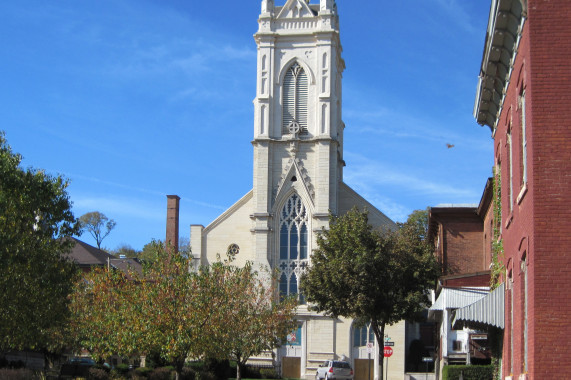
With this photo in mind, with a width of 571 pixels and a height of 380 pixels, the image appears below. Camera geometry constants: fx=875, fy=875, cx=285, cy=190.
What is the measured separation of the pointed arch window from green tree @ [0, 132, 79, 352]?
3192 cm

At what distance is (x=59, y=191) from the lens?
35.2m

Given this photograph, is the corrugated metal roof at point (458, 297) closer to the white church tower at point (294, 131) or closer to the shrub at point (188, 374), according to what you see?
the shrub at point (188, 374)

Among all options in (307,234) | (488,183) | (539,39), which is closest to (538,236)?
(539,39)

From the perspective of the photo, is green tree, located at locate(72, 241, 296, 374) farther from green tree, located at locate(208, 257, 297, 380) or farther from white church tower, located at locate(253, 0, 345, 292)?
white church tower, located at locate(253, 0, 345, 292)

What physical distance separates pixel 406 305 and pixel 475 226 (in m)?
5.11

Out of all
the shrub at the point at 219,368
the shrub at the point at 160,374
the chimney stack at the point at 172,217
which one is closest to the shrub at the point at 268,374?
the shrub at the point at 219,368

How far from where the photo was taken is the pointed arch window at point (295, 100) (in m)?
65.8

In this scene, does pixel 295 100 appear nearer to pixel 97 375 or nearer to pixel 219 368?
pixel 219 368

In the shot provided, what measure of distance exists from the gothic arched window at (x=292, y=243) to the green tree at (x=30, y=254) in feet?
97.4

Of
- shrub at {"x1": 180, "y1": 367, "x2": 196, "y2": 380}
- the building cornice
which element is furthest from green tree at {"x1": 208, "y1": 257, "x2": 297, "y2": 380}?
the building cornice

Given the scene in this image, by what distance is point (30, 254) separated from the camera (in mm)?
31375

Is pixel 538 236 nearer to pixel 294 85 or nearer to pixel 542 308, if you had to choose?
pixel 542 308

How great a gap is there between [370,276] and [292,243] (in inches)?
879

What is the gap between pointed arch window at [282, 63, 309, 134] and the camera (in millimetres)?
65750
